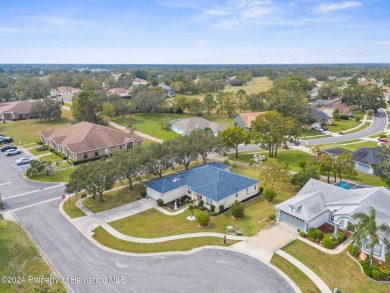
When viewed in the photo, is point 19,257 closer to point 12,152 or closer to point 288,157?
point 12,152

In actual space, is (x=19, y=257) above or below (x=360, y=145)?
below

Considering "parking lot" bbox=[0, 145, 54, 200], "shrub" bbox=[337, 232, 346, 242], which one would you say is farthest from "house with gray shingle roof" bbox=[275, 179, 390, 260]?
"parking lot" bbox=[0, 145, 54, 200]

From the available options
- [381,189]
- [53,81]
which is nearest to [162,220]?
[381,189]

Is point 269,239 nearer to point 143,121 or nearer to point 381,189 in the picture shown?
point 381,189

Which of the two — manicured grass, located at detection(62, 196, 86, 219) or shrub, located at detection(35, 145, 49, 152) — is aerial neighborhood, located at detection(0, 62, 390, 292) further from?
shrub, located at detection(35, 145, 49, 152)

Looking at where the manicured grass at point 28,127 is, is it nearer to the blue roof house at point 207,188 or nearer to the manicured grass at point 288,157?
the blue roof house at point 207,188

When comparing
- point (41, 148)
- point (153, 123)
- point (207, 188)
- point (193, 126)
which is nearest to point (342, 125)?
point (193, 126)
